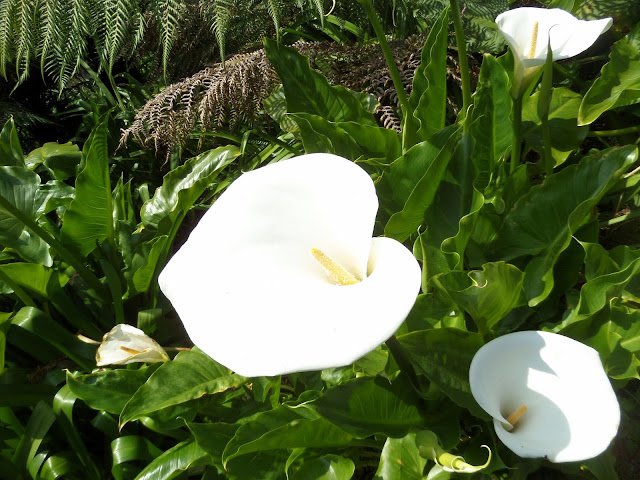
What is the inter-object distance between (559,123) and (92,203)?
3.21 feet

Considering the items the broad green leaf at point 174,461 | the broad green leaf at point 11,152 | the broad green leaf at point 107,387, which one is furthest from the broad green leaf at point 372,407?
the broad green leaf at point 11,152

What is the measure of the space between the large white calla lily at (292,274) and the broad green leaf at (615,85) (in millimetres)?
568

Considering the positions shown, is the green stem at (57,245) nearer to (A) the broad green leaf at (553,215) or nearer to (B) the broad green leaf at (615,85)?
(A) the broad green leaf at (553,215)

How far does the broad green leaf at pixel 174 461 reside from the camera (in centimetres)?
91

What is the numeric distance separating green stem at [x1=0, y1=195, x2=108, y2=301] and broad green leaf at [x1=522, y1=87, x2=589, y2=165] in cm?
96

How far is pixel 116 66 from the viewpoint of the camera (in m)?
2.07

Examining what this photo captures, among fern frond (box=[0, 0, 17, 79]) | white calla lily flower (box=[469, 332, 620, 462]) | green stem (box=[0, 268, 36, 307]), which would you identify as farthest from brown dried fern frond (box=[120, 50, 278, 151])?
white calla lily flower (box=[469, 332, 620, 462])

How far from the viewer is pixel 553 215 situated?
2.87ft

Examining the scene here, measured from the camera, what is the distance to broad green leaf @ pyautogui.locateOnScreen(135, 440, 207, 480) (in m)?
0.91

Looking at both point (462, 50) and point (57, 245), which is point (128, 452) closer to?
point (57, 245)

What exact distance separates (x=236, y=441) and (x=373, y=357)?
0.24m

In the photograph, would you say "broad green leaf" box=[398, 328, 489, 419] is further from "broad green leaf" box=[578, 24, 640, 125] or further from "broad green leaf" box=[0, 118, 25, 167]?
"broad green leaf" box=[0, 118, 25, 167]

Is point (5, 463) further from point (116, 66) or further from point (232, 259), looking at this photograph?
point (116, 66)

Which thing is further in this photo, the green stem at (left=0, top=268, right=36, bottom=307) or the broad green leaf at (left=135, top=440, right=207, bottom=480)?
the green stem at (left=0, top=268, right=36, bottom=307)
